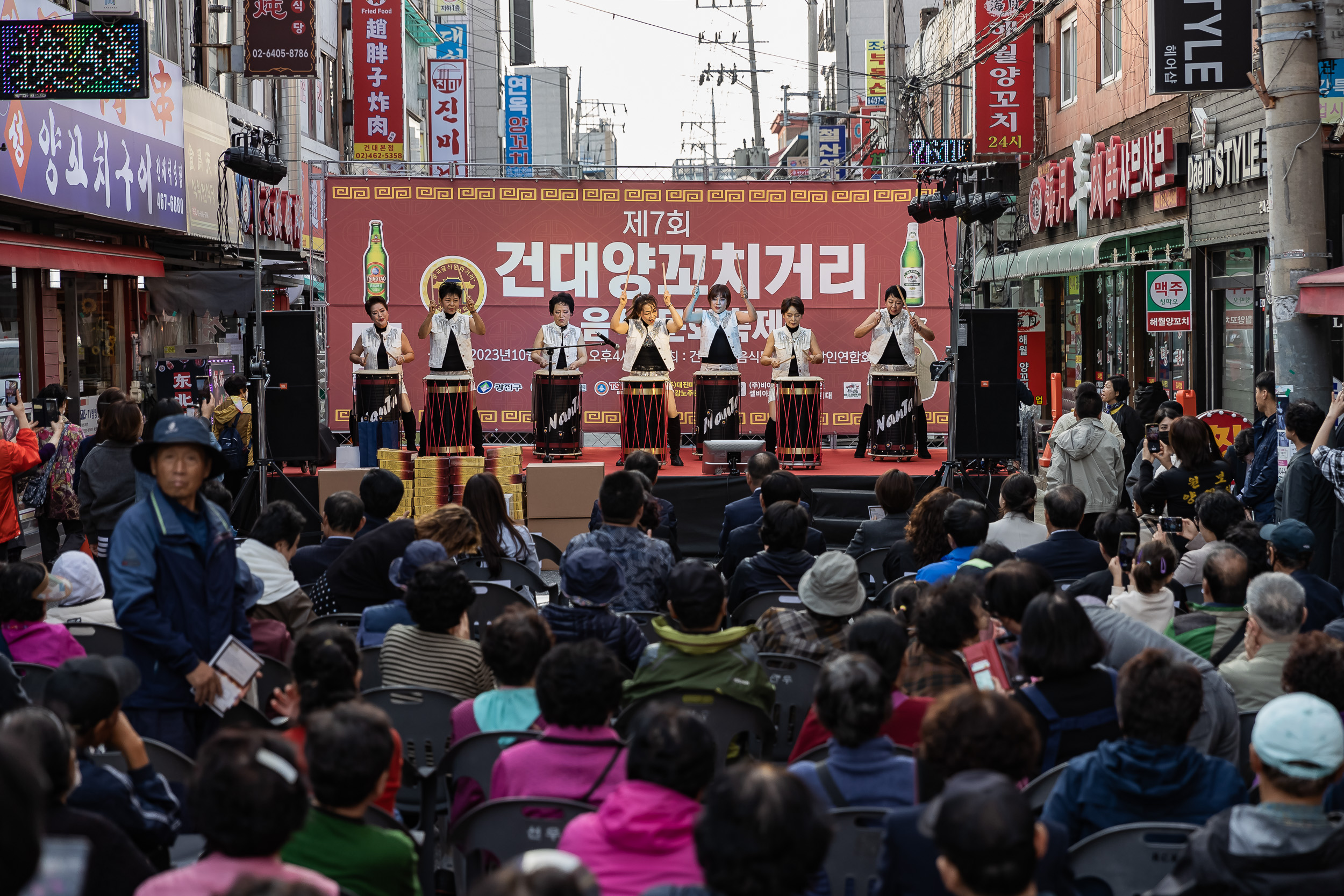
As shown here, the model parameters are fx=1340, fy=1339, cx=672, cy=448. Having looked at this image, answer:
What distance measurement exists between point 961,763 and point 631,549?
290cm

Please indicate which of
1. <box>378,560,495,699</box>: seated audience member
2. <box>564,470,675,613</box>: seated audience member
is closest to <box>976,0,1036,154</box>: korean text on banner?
<box>564,470,675,613</box>: seated audience member

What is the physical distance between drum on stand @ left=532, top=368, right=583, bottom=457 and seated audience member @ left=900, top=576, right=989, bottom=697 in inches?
324

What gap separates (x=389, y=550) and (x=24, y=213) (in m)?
8.37

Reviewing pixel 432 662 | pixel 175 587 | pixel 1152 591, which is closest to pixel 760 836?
pixel 432 662

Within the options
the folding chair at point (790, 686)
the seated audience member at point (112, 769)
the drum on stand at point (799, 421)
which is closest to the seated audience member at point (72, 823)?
the seated audience member at point (112, 769)

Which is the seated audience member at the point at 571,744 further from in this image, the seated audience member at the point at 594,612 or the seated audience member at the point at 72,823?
the seated audience member at the point at 594,612

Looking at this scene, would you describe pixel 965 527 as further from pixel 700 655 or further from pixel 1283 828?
pixel 1283 828

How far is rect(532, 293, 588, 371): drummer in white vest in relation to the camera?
464 inches

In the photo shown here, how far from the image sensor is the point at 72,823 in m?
2.38

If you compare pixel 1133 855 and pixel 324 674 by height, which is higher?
pixel 324 674

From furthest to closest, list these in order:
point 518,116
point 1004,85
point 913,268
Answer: point 518,116, point 1004,85, point 913,268

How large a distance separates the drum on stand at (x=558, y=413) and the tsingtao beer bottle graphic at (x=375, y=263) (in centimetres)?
286

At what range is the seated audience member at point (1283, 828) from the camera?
237cm

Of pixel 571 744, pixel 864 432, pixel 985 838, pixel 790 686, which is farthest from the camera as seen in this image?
pixel 864 432
